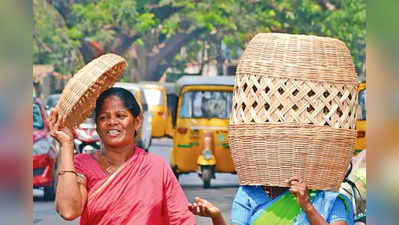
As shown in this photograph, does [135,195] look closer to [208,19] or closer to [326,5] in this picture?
[326,5]

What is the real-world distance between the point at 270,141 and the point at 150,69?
41356mm

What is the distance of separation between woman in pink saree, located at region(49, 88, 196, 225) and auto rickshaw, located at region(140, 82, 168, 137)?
27388 millimetres

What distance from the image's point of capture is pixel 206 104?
18.3m

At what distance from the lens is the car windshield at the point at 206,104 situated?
18.1 metres

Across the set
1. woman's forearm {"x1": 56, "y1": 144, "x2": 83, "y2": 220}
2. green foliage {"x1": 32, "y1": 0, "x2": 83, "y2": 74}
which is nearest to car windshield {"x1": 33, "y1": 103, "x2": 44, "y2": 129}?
woman's forearm {"x1": 56, "y1": 144, "x2": 83, "y2": 220}

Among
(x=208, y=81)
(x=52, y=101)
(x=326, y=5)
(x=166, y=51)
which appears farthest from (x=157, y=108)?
(x=208, y=81)

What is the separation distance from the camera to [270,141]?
4.47 metres

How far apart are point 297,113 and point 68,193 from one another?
112cm

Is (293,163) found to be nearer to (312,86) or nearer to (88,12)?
(312,86)

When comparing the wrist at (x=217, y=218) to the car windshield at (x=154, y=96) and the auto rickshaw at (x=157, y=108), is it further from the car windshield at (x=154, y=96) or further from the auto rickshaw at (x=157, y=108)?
the car windshield at (x=154, y=96)

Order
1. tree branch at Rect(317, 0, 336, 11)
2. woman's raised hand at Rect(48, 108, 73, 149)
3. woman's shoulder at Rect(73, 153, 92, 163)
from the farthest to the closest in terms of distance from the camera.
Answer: tree branch at Rect(317, 0, 336, 11), woman's shoulder at Rect(73, 153, 92, 163), woman's raised hand at Rect(48, 108, 73, 149)

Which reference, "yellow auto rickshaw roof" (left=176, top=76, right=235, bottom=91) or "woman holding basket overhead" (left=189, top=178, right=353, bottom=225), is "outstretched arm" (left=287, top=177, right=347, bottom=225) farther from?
"yellow auto rickshaw roof" (left=176, top=76, right=235, bottom=91)

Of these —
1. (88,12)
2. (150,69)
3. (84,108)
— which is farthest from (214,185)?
(150,69)

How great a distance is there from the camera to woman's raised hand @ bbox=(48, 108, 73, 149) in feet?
15.2
